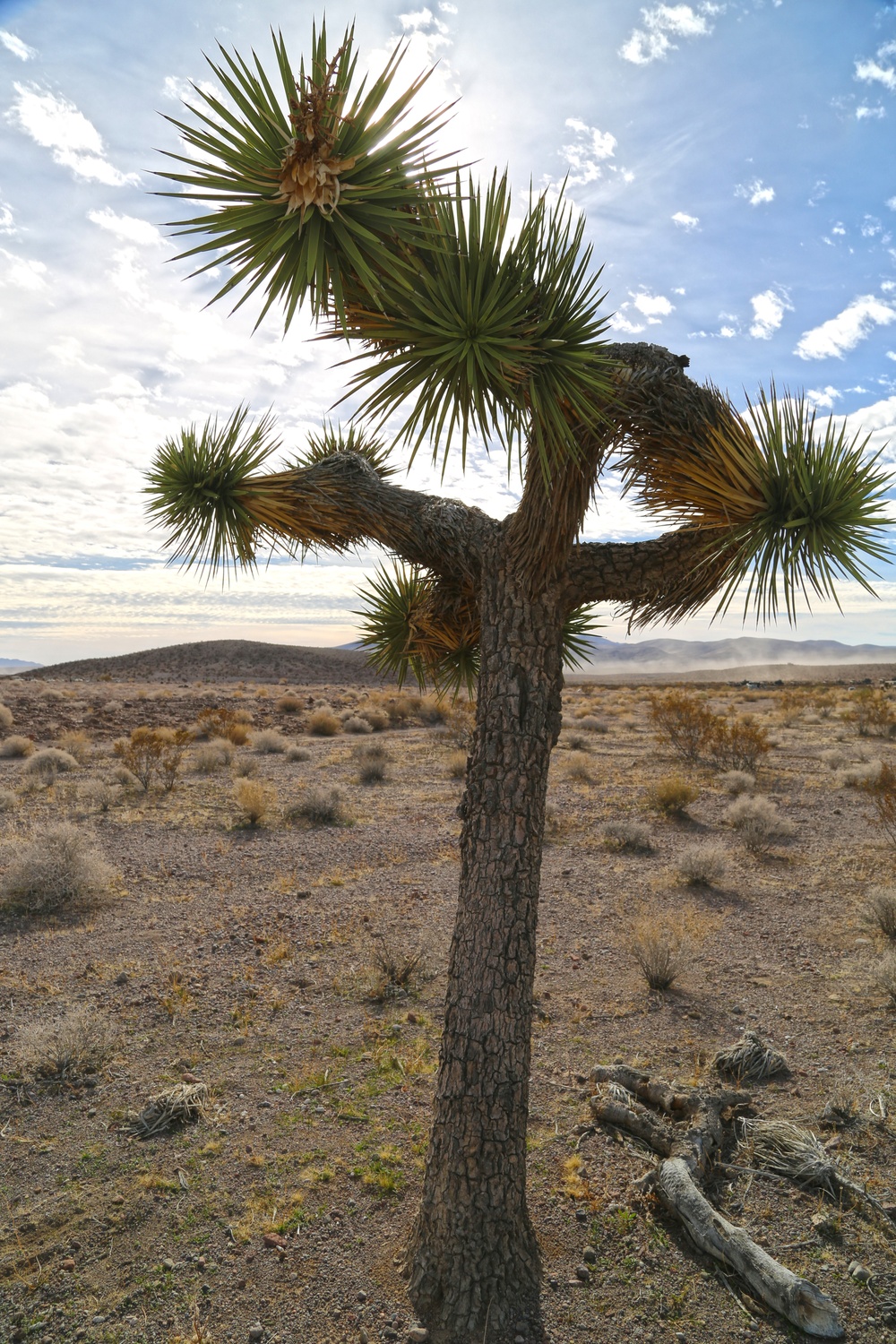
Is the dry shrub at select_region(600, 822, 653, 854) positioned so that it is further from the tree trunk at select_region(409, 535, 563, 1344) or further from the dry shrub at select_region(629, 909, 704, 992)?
the tree trunk at select_region(409, 535, 563, 1344)

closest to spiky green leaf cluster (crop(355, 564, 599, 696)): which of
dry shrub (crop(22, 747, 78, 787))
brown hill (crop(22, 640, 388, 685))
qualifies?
dry shrub (crop(22, 747, 78, 787))

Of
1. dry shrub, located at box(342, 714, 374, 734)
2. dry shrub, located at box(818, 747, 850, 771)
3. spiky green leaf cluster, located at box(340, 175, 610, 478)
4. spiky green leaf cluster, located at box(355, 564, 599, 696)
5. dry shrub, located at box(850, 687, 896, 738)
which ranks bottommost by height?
dry shrub, located at box(342, 714, 374, 734)

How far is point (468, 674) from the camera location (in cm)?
485

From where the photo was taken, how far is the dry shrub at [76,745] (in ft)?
59.2

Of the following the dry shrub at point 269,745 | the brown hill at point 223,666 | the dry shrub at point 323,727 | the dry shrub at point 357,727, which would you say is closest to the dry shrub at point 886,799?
the dry shrub at point 269,745

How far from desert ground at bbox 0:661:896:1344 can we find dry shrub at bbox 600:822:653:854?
0.13 feet

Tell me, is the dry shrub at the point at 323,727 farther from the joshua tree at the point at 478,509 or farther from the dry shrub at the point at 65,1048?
the joshua tree at the point at 478,509

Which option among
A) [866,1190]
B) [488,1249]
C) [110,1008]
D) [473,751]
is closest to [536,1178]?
[488,1249]

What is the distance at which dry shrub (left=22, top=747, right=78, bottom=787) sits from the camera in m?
15.6

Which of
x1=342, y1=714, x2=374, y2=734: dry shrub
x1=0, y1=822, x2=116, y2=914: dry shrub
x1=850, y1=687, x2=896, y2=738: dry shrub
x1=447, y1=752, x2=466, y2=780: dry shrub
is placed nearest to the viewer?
x1=0, y1=822, x2=116, y2=914: dry shrub

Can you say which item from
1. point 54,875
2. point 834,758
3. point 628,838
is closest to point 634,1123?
point 54,875

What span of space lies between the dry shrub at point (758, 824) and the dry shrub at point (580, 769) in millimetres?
4093

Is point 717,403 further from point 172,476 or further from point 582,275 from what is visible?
point 172,476

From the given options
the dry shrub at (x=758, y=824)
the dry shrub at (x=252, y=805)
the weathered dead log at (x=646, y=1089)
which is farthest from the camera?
the dry shrub at (x=252, y=805)
